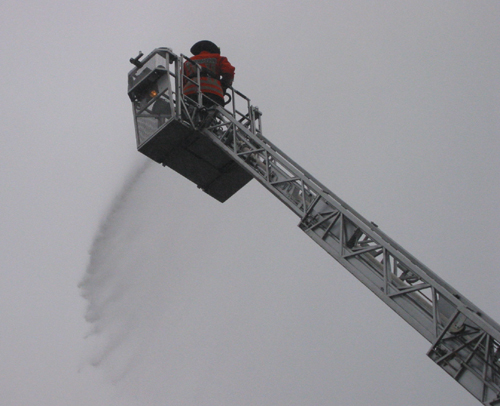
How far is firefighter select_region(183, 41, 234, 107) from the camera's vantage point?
15953 mm

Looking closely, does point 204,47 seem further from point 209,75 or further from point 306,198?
point 306,198

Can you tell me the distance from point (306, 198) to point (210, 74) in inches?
162

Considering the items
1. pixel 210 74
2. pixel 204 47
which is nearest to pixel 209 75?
pixel 210 74

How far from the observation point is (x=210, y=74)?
16.2 m

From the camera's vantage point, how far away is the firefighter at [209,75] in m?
16.0

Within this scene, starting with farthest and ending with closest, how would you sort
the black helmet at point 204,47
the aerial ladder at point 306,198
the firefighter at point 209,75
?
the black helmet at point 204,47 < the firefighter at point 209,75 < the aerial ladder at point 306,198

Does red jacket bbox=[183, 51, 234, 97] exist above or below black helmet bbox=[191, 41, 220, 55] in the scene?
below

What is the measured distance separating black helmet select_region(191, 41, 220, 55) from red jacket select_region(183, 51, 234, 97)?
0.65 ft

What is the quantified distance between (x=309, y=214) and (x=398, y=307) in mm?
2672

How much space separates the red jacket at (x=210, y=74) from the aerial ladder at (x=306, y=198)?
0.17 meters

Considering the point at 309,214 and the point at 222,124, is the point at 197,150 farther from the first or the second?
the point at 309,214

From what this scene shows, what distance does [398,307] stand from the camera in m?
12.0

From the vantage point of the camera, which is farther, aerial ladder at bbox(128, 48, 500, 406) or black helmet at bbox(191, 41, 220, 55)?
black helmet at bbox(191, 41, 220, 55)

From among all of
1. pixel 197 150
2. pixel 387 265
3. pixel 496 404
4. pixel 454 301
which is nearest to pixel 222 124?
pixel 197 150
